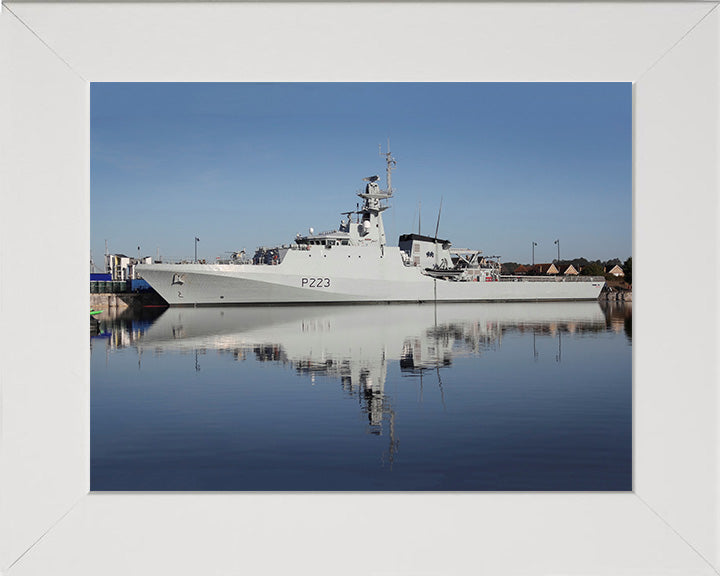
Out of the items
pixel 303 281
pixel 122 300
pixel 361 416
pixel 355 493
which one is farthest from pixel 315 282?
pixel 355 493

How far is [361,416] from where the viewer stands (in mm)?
4652

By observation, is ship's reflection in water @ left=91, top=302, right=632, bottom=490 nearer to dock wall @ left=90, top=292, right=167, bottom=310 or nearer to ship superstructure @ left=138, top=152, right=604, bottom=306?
ship superstructure @ left=138, top=152, right=604, bottom=306

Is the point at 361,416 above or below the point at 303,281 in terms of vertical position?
below

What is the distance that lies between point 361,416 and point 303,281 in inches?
638

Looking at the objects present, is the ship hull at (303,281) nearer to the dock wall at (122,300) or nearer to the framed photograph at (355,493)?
the dock wall at (122,300)

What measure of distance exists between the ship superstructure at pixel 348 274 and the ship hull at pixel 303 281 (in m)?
0.03

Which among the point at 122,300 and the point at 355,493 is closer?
the point at 355,493

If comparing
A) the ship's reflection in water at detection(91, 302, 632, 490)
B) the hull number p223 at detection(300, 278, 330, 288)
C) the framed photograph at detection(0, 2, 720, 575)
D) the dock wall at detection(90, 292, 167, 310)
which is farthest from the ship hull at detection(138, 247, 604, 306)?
the framed photograph at detection(0, 2, 720, 575)

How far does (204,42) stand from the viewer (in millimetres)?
2143

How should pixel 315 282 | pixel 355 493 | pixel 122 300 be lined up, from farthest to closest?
pixel 122 300, pixel 315 282, pixel 355 493

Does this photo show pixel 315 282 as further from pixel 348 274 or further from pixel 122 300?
pixel 122 300

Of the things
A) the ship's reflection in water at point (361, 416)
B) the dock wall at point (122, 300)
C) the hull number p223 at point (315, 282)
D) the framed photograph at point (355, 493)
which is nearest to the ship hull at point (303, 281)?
the hull number p223 at point (315, 282)
